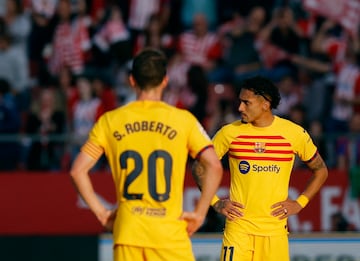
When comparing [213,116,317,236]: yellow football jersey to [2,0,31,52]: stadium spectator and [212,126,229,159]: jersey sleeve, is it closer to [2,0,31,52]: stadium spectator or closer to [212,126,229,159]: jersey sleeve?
[212,126,229,159]: jersey sleeve

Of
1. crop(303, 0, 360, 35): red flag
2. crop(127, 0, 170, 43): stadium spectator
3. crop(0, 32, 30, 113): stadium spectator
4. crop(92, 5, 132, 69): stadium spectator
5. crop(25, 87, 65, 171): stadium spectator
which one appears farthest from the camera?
crop(127, 0, 170, 43): stadium spectator

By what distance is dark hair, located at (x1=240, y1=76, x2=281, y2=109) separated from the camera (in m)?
9.80

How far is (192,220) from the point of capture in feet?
25.4

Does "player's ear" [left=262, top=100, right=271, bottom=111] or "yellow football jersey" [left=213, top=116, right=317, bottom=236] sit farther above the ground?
"player's ear" [left=262, top=100, right=271, bottom=111]

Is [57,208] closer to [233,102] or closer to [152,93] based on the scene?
[233,102]

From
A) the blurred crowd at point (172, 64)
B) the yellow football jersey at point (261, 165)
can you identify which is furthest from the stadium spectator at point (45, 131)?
the yellow football jersey at point (261, 165)

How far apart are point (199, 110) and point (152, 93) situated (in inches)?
316

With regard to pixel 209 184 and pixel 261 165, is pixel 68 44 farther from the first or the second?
pixel 209 184

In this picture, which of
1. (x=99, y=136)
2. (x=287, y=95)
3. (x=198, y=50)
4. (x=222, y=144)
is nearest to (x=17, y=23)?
(x=198, y=50)

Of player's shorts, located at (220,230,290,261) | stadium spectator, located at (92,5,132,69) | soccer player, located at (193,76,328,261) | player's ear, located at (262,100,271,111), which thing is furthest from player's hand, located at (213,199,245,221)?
stadium spectator, located at (92,5,132,69)

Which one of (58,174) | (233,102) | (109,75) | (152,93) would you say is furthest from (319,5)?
(152,93)

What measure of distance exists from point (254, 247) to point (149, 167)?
94.4 inches

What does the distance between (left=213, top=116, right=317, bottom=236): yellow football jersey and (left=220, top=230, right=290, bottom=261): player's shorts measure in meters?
0.05

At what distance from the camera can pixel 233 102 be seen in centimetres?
1599
